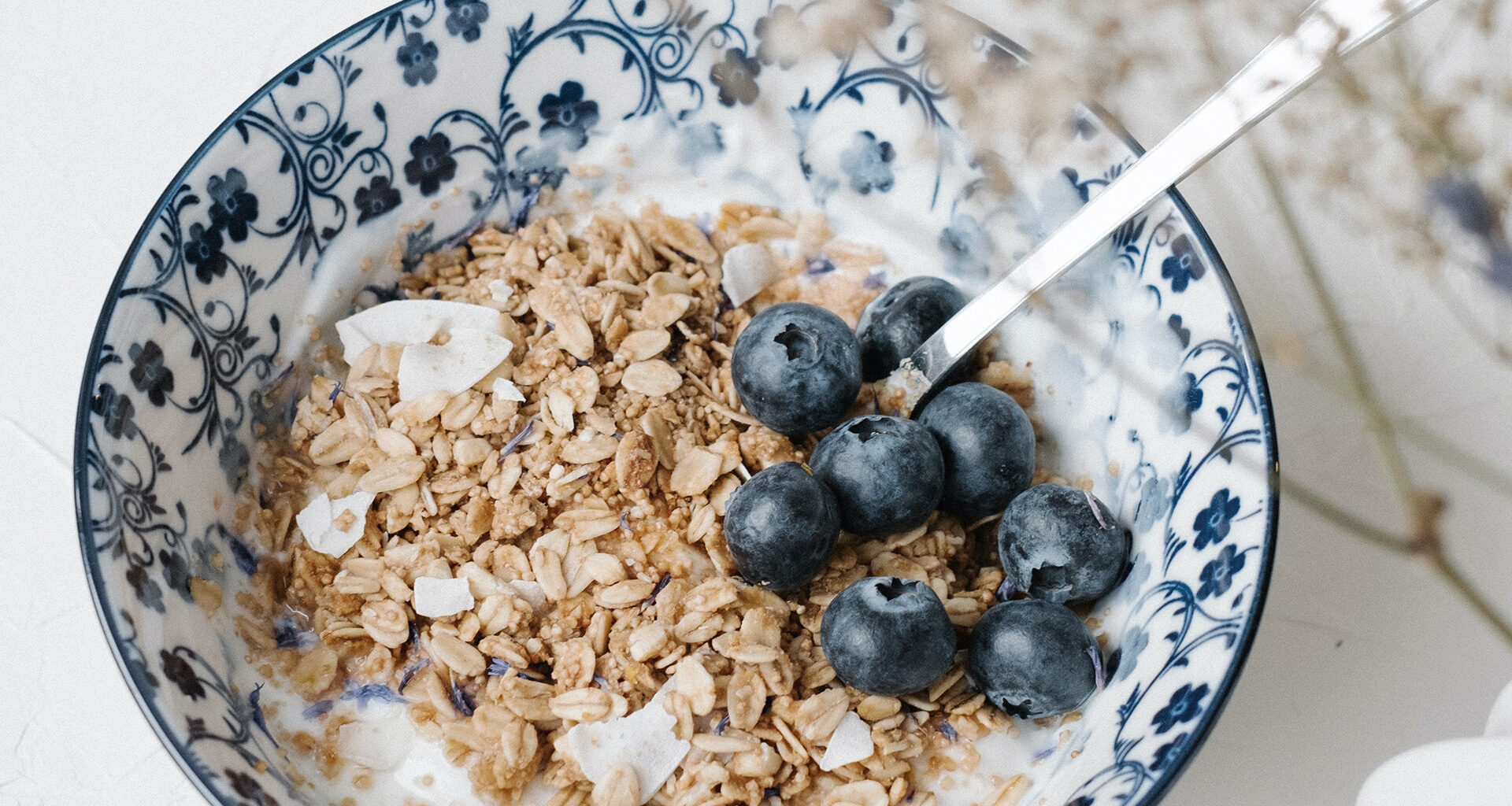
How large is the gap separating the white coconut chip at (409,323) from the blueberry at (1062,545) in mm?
451

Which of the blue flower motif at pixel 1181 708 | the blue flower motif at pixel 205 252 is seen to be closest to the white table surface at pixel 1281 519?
the blue flower motif at pixel 1181 708

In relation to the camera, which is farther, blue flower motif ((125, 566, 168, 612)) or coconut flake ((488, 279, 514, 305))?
coconut flake ((488, 279, 514, 305))

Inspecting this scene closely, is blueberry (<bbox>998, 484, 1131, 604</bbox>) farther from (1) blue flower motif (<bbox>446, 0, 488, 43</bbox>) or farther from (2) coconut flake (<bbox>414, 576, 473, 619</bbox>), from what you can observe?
(1) blue flower motif (<bbox>446, 0, 488, 43</bbox>)

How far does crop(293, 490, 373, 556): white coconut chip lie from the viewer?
2.51ft

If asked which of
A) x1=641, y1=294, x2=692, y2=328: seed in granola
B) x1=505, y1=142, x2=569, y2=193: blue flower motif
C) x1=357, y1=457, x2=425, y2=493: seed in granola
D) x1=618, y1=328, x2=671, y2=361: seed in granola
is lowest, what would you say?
x1=357, y1=457, x2=425, y2=493: seed in granola

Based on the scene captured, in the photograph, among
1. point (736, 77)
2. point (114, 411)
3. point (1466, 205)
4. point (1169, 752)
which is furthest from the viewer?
point (736, 77)

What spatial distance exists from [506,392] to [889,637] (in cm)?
37

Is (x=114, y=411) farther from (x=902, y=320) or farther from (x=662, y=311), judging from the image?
(x=902, y=320)

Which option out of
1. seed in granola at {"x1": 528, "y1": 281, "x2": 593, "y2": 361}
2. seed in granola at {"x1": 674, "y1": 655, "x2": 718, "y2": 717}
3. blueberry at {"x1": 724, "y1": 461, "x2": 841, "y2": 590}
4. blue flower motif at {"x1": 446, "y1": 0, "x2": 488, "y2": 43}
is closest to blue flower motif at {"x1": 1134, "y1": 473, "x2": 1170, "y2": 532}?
blueberry at {"x1": 724, "y1": 461, "x2": 841, "y2": 590}

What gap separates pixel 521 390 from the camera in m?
0.81

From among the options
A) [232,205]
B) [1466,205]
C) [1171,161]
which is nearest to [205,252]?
[232,205]

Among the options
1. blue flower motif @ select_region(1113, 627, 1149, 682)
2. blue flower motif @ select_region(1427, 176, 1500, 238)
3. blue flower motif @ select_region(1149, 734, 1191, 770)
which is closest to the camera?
blue flower motif @ select_region(1427, 176, 1500, 238)

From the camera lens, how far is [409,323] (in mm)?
842

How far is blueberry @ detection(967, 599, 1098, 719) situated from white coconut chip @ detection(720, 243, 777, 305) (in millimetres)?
353
